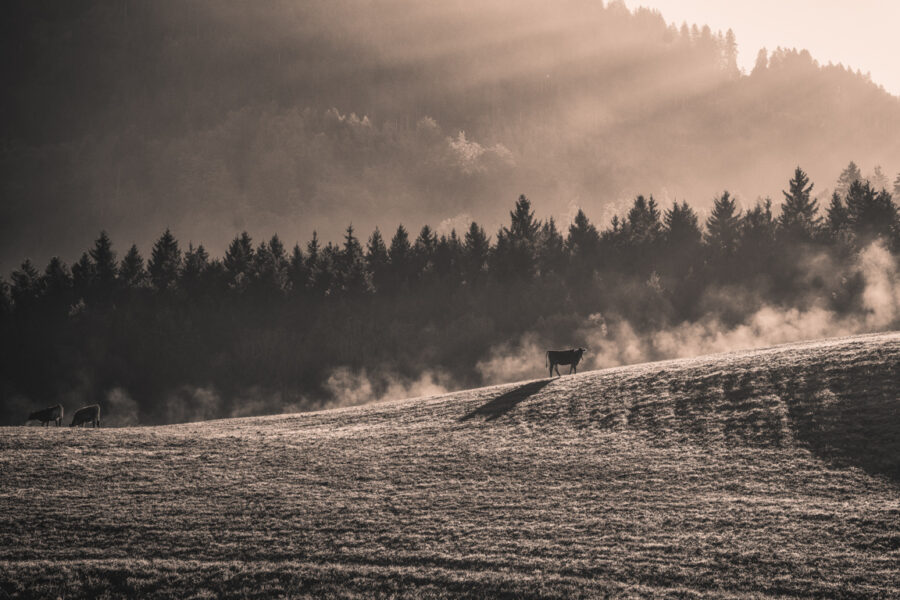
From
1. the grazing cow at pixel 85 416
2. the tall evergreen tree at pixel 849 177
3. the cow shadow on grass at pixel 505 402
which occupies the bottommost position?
the cow shadow on grass at pixel 505 402

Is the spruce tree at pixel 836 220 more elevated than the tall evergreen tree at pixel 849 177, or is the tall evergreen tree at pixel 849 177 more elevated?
the tall evergreen tree at pixel 849 177

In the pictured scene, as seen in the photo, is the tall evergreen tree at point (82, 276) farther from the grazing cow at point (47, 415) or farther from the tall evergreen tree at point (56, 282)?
the grazing cow at point (47, 415)

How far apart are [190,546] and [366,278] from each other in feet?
291

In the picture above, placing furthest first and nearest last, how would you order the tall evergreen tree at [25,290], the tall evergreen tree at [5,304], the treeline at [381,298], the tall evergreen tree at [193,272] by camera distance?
the tall evergreen tree at [25,290] < the tall evergreen tree at [193,272] < the tall evergreen tree at [5,304] < the treeline at [381,298]

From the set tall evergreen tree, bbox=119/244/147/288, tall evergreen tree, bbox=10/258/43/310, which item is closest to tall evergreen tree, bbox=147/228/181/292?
tall evergreen tree, bbox=119/244/147/288

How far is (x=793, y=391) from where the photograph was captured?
105 ft

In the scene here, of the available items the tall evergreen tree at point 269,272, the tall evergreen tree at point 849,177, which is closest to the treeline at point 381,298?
the tall evergreen tree at point 269,272

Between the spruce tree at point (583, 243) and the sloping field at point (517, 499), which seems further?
the spruce tree at point (583, 243)

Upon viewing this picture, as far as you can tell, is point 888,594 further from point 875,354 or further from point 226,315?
point 226,315

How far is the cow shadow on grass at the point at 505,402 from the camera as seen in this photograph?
38312 millimetres

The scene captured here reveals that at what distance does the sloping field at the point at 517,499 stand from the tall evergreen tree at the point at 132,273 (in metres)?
86.6

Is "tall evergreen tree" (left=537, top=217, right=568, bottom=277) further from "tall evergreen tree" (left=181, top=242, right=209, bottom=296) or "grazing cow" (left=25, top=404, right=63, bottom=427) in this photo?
"grazing cow" (left=25, top=404, right=63, bottom=427)

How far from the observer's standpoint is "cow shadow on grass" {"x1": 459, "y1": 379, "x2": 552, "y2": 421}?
38312 millimetres

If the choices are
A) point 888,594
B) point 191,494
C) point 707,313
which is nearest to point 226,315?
point 707,313
